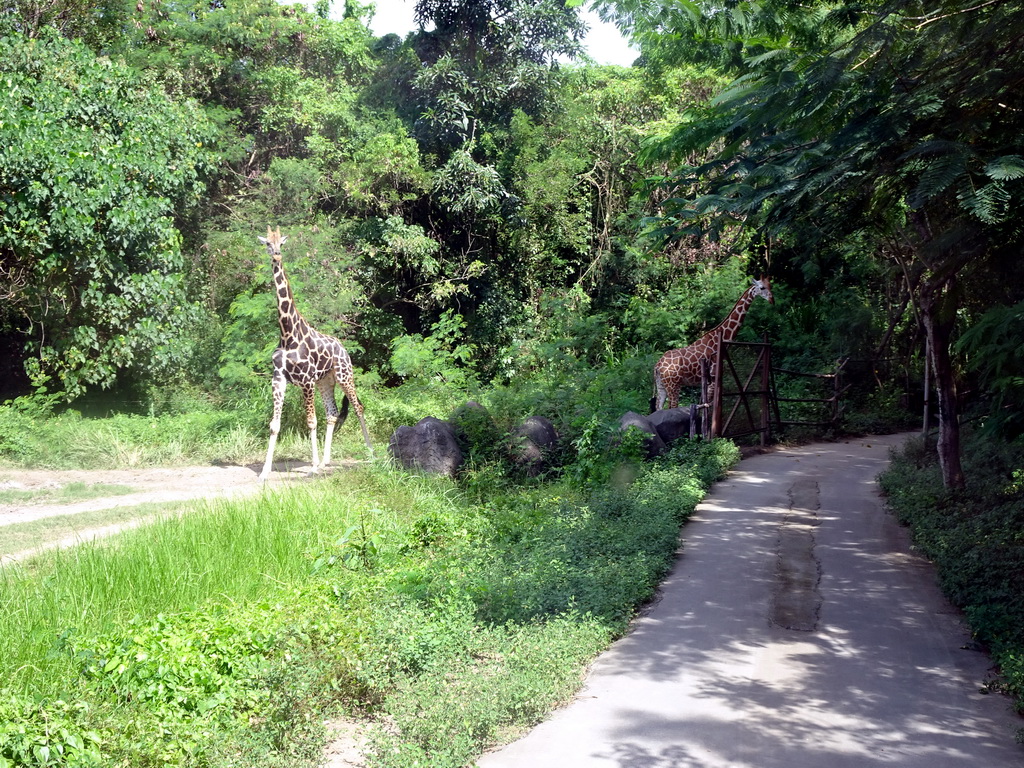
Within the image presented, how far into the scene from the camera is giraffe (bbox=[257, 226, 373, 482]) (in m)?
13.6

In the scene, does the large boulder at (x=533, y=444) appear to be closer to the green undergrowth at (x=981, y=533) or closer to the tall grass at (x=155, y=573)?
the tall grass at (x=155, y=573)

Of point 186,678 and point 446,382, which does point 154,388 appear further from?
point 186,678

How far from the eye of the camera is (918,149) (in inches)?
199

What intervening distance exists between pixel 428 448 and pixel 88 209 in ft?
24.9

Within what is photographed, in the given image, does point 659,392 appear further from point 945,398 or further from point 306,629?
point 306,629

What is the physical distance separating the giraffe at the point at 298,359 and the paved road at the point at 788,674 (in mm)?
6822

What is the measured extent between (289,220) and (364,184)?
1.84 meters

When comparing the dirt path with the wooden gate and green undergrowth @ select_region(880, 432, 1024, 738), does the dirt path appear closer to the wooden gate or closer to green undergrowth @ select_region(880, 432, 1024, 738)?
the wooden gate

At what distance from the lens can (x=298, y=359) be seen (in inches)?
547

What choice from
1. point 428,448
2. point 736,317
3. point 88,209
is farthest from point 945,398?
point 88,209

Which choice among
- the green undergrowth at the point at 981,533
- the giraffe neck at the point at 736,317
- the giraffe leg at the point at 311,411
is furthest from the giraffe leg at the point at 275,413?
the green undergrowth at the point at 981,533

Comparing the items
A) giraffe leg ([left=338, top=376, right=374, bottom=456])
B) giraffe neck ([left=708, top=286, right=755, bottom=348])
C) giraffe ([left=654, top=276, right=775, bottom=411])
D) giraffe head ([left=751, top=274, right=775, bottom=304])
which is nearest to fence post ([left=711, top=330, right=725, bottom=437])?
giraffe ([left=654, top=276, right=775, bottom=411])

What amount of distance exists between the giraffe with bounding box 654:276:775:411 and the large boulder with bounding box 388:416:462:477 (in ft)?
12.7

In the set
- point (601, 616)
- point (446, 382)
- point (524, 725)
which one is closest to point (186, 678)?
point (524, 725)
